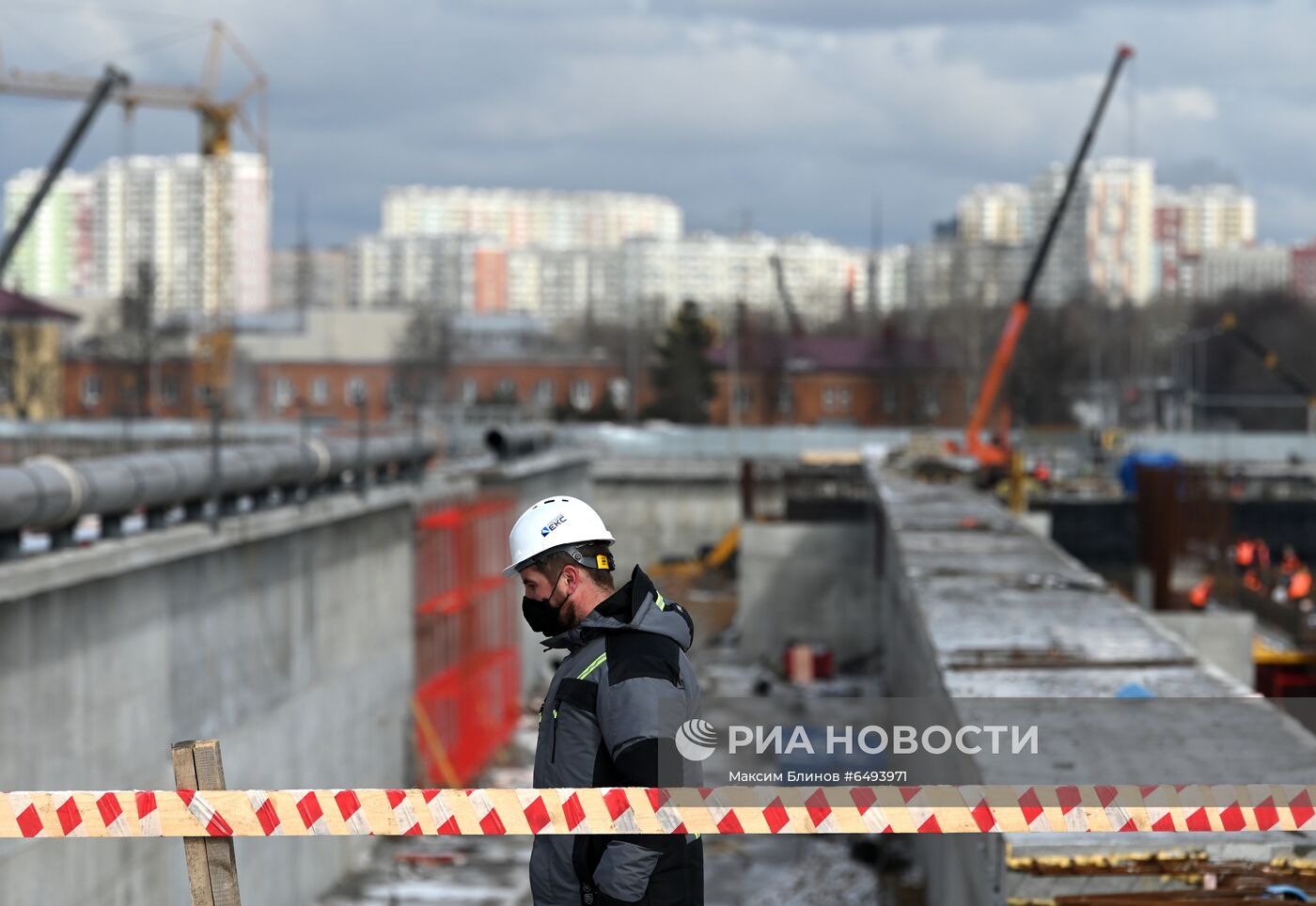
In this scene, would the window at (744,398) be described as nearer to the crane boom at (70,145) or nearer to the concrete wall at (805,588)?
the crane boom at (70,145)

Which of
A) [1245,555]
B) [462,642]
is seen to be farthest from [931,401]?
[462,642]

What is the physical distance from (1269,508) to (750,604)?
19.1 m

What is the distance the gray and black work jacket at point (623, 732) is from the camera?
4.39 meters

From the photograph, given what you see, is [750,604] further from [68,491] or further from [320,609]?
[68,491]

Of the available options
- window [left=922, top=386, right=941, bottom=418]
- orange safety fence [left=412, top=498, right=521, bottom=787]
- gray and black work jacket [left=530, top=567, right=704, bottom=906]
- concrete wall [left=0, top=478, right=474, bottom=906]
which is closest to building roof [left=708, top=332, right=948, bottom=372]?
window [left=922, top=386, right=941, bottom=418]

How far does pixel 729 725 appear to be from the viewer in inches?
199

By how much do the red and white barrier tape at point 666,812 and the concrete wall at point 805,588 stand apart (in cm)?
3362

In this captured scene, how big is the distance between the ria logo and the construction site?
0.05 ft

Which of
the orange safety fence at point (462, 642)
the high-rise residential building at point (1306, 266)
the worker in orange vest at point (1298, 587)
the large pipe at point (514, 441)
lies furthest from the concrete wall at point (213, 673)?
the high-rise residential building at point (1306, 266)

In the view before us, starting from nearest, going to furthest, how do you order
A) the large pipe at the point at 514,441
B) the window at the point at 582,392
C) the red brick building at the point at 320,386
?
the large pipe at the point at 514,441
the red brick building at the point at 320,386
the window at the point at 582,392

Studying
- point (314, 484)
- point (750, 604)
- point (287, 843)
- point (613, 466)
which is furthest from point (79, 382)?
point (287, 843)

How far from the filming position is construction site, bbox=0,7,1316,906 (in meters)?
4.72

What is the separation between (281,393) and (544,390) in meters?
13.9

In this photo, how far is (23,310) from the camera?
239 feet
